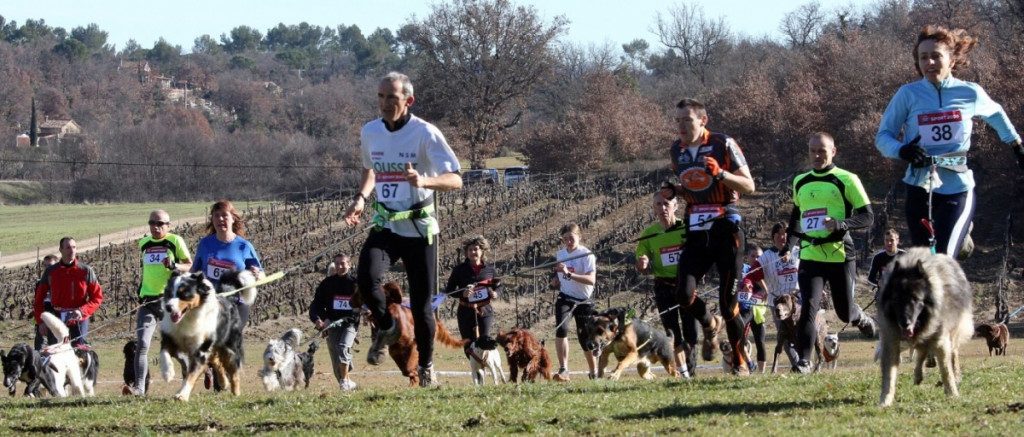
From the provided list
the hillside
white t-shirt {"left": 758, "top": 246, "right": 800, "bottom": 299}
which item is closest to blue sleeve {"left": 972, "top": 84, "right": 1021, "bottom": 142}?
white t-shirt {"left": 758, "top": 246, "right": 800, "bottom": 299}

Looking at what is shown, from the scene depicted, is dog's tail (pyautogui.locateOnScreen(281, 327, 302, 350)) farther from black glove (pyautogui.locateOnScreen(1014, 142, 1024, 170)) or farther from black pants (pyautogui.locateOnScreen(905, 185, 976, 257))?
black glove (pyautogui.locateOnScreen(1014, 142, 1024, 170))

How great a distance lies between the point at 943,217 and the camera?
7.92 meters

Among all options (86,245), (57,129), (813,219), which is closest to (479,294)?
(813,219)

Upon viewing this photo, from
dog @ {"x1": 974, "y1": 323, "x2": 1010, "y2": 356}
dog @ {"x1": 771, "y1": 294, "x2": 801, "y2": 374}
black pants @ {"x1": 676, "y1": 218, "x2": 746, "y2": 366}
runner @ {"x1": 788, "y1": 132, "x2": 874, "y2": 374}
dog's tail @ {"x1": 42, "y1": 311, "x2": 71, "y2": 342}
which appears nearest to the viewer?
black pants @ {"x1": 676, "y1": 218, "x2": 746, "y2": 366}

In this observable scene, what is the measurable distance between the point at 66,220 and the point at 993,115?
54.7 metres

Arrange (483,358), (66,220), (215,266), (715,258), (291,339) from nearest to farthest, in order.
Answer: (715,258), (215,266), (483,358), (291,339), (66,220)

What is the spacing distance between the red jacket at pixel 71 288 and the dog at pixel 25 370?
1050 millimetres

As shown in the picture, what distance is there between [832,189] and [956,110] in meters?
1.64

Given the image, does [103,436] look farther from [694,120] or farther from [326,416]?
[694,120]

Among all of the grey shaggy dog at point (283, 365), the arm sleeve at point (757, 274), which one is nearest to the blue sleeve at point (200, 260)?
the grey shaggy dog at point (283, 365)

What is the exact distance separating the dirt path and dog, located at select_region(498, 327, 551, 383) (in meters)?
29.3

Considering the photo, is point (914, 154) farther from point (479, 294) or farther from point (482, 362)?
point (482, 362)

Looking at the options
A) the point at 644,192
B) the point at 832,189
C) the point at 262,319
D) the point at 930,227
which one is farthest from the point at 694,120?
the point at 644,192

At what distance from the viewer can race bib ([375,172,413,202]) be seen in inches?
324
